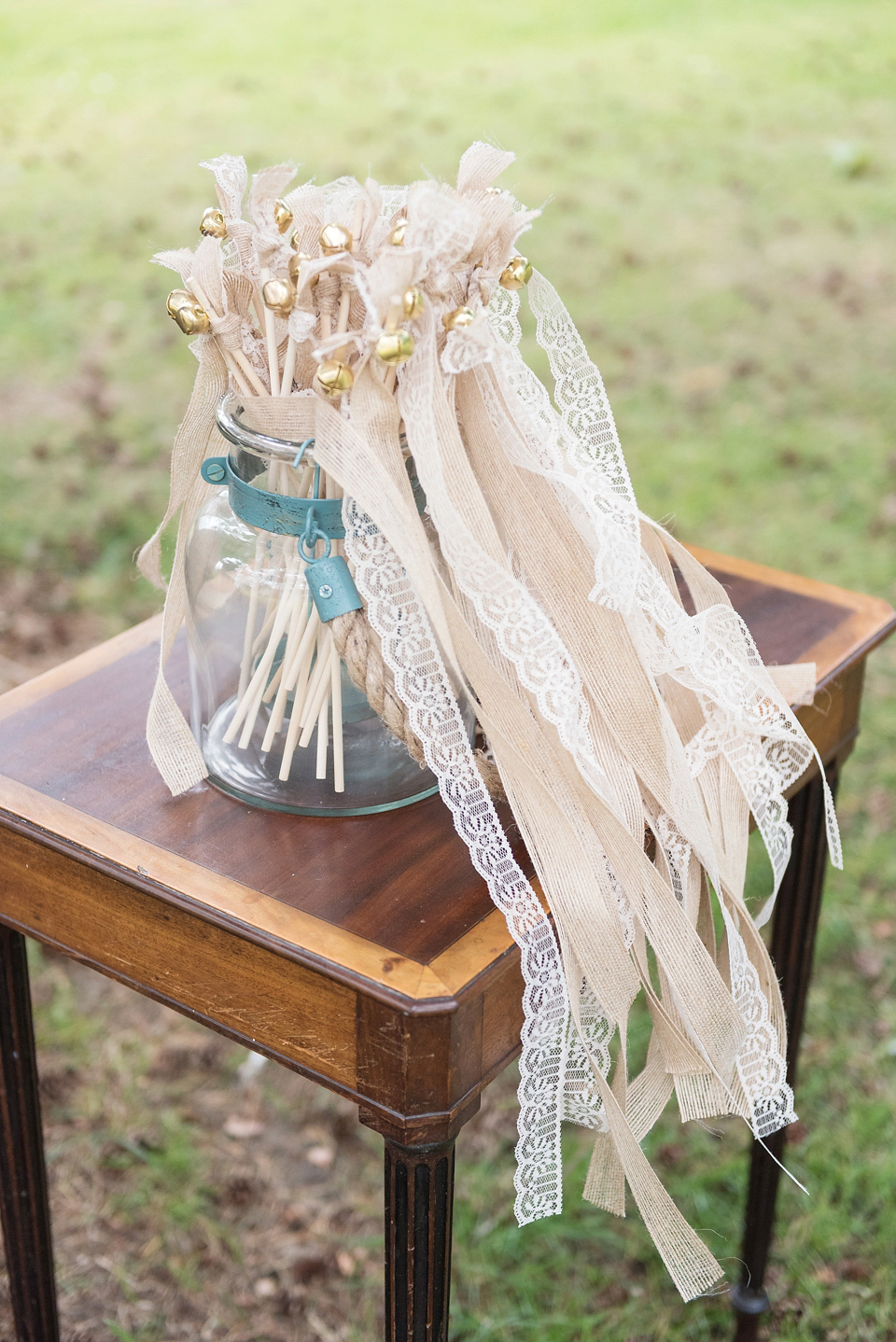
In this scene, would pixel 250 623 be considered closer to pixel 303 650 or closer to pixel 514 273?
pixel 303 650

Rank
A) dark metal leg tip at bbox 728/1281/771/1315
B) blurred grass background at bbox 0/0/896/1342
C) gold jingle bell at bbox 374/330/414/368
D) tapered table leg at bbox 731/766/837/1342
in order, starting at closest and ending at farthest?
gold jingle bell at bbox 374/330/414/368 < tapered table leg at bbox 731/766/837/1342 < dark metal leg tip at bbox 728/1281/771/1315 < blurred grass background at bbox 0/0/896/1342

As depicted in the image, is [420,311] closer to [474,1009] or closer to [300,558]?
[300,558]

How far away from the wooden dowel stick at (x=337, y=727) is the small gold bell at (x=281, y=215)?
1.03 feet

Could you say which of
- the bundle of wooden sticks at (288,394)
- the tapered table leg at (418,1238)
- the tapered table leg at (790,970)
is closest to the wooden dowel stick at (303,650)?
the bundle of wooden sticks at (288,394)

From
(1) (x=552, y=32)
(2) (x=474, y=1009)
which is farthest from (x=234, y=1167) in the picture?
(1) (x=552, y=32)

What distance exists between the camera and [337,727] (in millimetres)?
1069

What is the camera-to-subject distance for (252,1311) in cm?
174

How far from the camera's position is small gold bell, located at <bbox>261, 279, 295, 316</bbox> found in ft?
3.04

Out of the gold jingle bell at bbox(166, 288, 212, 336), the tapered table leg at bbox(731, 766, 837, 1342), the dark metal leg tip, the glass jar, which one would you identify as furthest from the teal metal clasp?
the dark metal leg tip

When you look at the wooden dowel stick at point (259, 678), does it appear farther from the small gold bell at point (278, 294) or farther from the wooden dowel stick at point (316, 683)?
the small gold bell at point (278, 294)

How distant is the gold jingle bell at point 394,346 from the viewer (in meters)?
0.91

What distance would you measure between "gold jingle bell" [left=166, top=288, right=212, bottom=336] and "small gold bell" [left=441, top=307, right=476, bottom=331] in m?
0.18

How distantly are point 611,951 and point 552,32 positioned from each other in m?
5.80

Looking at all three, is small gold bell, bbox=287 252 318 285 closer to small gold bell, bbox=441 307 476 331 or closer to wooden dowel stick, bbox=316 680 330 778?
small gold bell, bbox=441 307 476 331
